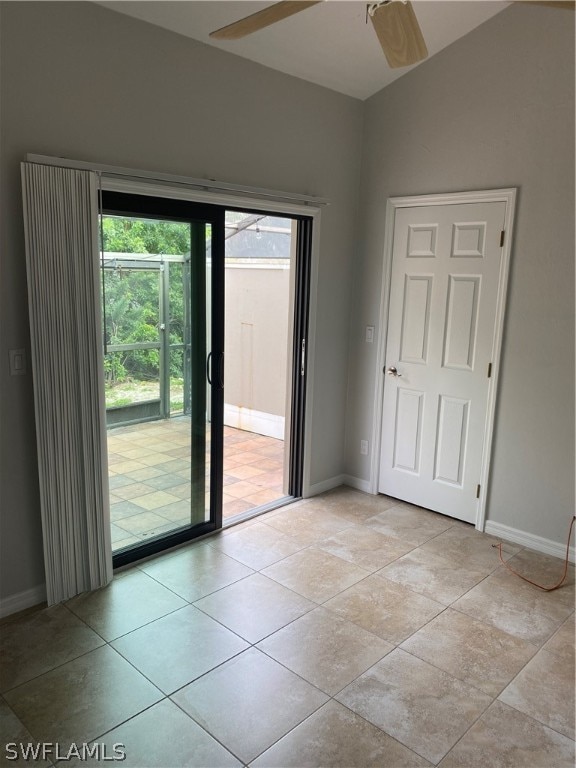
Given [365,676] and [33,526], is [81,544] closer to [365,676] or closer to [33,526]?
[33,526]

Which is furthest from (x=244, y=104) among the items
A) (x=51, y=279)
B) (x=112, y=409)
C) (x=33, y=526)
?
(x=33, y=526)

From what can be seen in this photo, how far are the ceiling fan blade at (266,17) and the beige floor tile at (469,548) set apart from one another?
2836mm

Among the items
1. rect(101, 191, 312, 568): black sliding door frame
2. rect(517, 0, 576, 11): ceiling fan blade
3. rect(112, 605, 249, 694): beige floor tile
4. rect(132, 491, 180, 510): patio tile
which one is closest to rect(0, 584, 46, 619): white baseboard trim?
rect(101, 191, 312, 568): black sliding door frame

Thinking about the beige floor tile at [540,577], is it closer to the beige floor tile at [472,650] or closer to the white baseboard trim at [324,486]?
the beige floor tile at [472,650]

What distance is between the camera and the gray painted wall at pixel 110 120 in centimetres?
248

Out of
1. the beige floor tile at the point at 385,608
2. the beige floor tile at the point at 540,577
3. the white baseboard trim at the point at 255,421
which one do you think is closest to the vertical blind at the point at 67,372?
the beige floor tile at the point at 385,608

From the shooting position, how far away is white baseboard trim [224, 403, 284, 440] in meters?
5.81

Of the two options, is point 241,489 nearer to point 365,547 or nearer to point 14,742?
point 365,547

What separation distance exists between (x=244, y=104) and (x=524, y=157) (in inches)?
63.8

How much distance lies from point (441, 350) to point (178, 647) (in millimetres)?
2396

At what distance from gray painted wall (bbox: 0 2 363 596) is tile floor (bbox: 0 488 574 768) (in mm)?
622

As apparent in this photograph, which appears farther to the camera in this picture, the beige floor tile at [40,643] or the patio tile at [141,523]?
Answer: the patio tile at [141,523]

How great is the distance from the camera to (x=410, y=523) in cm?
387

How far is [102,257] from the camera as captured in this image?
2887 millimetres
